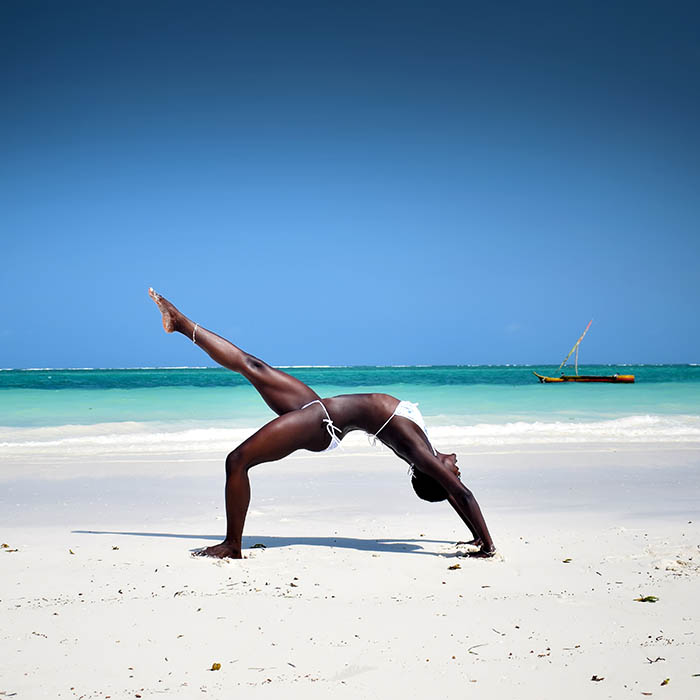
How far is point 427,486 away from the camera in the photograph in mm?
5539

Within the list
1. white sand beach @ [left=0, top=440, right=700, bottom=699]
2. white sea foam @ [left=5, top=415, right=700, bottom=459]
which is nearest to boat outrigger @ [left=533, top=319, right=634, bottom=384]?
white sea foam @ [left=5, top=415, right=700, bottom=459]

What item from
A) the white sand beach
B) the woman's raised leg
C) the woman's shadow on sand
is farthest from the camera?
the woman's shadow on sand

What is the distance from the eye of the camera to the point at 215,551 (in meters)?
5.21

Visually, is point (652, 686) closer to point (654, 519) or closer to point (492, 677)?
point (492, 677)

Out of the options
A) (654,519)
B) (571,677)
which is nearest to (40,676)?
(571,677)

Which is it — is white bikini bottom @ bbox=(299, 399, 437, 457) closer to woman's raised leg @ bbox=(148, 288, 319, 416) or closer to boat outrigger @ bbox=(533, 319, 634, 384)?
woman's raised leg @ bbox=(148, 288, 319, 416)

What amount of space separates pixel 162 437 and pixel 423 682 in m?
12.1

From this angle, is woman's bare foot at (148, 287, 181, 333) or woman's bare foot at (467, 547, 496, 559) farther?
woman's bare foot at (148, 287, 181, 333)

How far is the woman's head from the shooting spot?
18.1 ft

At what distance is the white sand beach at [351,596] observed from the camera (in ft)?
10.4

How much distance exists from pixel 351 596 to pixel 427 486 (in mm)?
1376

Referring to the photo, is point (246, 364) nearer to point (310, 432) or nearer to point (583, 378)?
point (310, 432)

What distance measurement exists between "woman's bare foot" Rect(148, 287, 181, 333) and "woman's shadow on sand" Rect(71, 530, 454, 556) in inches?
67.4

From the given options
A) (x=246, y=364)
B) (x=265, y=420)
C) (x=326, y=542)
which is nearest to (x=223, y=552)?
(x=326, y=542)
